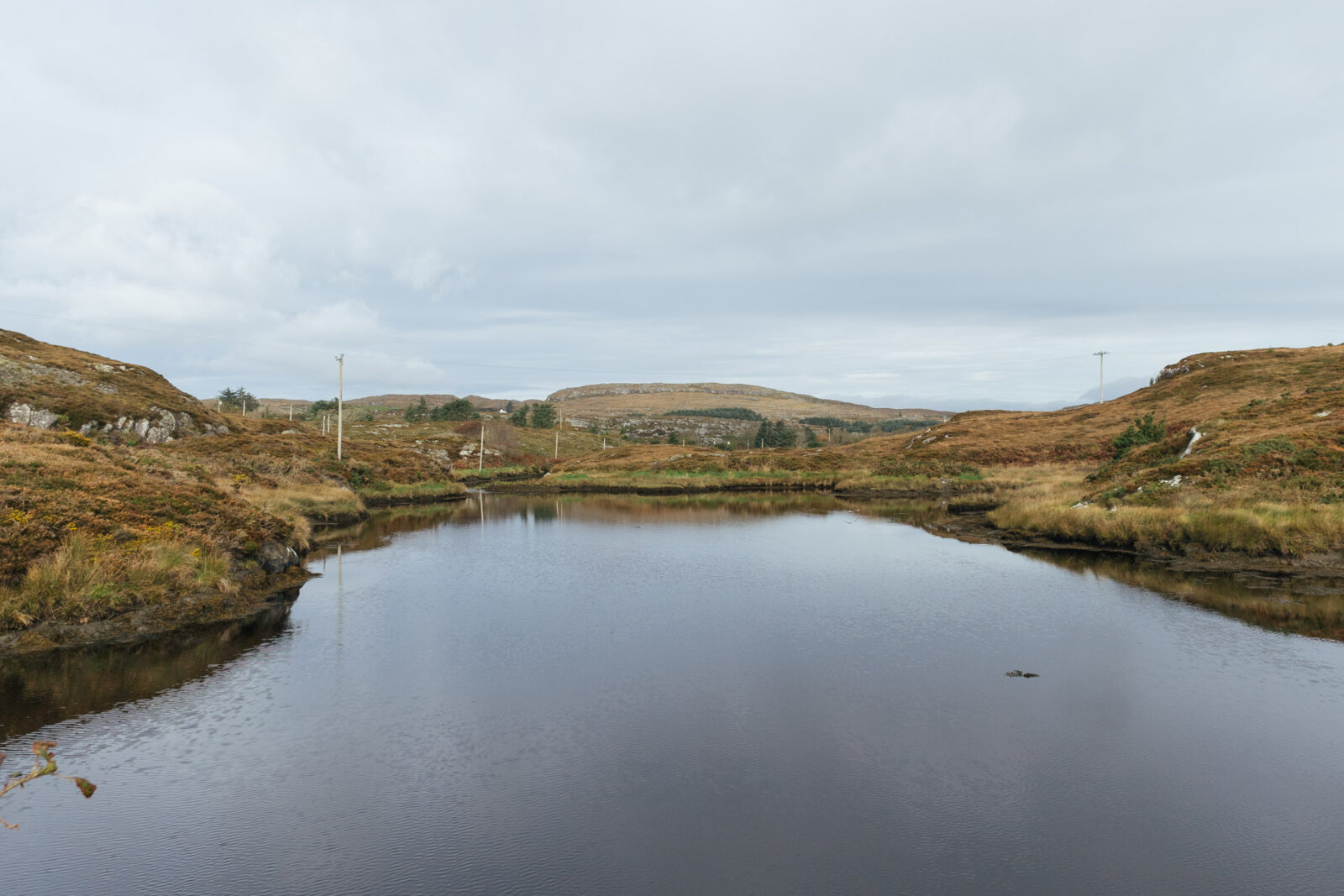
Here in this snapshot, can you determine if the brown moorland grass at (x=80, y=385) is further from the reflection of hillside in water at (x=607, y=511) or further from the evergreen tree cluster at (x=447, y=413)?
the evergreen tree cluster at (x=447, y=413)

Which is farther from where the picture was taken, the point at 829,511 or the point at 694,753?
the point at 829,511

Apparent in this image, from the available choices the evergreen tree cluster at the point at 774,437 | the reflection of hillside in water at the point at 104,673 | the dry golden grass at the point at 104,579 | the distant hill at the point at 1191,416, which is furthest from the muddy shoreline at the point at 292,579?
the evergreen tree cluster at the point at 774,437

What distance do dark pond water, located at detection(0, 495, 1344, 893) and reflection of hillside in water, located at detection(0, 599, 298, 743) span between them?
0.09m

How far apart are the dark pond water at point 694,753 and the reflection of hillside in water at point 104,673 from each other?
3.4 inches

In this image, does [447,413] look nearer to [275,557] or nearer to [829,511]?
[829,511]

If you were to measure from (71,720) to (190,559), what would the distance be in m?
7.89

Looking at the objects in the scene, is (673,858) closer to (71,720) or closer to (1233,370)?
(71,720)

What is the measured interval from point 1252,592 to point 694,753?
2038 centimetres

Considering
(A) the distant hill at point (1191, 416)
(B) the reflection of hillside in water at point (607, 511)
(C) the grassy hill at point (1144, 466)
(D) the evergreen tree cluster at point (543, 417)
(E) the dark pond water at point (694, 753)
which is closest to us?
(E) the dark pond water at point (694, 753)

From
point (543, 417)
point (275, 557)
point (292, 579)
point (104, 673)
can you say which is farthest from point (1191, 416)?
point (543, 417)

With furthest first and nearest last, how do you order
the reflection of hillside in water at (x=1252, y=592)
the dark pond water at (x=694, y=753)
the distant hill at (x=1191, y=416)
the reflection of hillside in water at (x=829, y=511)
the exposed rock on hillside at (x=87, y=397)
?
the exposed rock on hillside at (x=87, y=397), the distant hill at (x=1191, y=416), the reflection of hillside in water at (x=829, y=511), the reflection of hillside in water at (x=1252, y=592), the dark pond water at (x=694, y=753)

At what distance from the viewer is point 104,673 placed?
47.2ft

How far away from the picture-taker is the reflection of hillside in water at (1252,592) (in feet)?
60.7

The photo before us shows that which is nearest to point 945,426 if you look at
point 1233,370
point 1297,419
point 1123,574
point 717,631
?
point 1233,370
